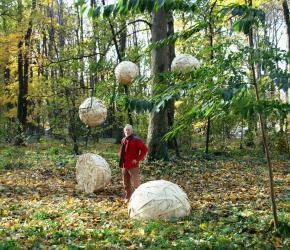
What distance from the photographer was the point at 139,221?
6.61 metres

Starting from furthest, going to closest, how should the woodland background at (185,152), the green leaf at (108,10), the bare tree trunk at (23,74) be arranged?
the bare tree trunk at (23,74), the woodland background at (185,152), the green leaf at (108,10)

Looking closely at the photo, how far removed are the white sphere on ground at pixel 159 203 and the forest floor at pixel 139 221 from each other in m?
0.20

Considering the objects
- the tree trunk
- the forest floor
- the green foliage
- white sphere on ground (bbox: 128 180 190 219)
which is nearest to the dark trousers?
the forest floor

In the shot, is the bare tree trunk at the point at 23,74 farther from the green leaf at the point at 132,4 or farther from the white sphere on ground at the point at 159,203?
the green leaf at the point at 132,4

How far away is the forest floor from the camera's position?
547 cm

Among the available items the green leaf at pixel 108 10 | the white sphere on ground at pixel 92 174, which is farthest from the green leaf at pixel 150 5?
the white sphere on ground at pixel 92 174

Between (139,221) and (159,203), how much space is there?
1.56 ft

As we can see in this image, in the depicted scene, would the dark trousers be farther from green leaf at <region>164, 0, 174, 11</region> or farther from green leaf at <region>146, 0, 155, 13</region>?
green leaf at <region>146, 0, 155, 13</region>

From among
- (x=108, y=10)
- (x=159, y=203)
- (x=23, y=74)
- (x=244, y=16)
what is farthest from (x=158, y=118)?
(x=23, y=74)

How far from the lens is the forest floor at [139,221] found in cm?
547

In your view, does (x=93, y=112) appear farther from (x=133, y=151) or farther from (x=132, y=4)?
(x=132, y=4)

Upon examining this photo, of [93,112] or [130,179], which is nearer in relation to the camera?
[130,179]

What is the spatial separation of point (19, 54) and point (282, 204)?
16.6 m

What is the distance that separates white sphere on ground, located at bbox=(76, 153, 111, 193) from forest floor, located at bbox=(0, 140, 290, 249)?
0.76 ft
